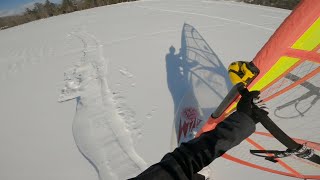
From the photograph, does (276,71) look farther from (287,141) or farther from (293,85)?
(287,141)

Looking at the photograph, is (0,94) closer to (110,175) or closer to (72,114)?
(72,114)

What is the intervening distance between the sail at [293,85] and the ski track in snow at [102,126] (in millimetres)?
1233

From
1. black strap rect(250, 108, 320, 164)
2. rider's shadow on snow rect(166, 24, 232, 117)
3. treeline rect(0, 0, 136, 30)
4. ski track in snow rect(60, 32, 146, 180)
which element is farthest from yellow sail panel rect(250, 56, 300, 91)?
treeline rect(0, 0, 136, 30)

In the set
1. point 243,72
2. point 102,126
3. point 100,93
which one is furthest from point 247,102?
point 100,93

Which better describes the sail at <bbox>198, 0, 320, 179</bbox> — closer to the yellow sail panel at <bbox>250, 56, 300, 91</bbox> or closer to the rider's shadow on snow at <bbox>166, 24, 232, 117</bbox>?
the yellow sail panel at <bbox>250, 56, 300, 91</bbox>

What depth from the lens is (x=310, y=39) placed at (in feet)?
4.69

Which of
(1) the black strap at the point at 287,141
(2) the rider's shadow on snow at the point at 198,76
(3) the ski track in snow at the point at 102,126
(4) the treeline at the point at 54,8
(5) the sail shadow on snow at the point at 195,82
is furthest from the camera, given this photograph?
(4) the treeline at the point at 54,8

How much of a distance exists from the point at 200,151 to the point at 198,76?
118 inches

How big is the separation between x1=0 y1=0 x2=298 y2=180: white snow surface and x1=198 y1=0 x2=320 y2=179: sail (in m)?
0.52

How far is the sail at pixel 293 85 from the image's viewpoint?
1360mm

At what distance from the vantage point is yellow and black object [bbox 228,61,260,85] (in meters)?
1.60

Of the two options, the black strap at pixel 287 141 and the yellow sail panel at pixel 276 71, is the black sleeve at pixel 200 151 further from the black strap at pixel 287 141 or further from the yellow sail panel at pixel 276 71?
the yellow sail panel at pixel 276 71

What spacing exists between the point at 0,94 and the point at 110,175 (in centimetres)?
351

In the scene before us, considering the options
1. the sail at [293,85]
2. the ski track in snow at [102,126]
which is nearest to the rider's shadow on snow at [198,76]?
the ski track in snow at [102,126]
